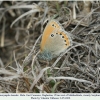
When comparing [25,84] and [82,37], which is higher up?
[82,37]

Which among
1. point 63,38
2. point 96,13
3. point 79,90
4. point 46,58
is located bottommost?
point 79,90

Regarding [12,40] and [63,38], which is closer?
[63,38]

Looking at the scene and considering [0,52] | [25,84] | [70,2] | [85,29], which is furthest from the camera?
[0,52]

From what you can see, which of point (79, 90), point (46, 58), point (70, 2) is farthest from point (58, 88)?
point (70, 2)

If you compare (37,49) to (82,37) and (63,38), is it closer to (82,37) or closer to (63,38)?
(63,38)

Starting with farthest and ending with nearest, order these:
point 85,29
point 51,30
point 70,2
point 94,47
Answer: point 70,2, point 85,29, point 94,47, point 51,30
